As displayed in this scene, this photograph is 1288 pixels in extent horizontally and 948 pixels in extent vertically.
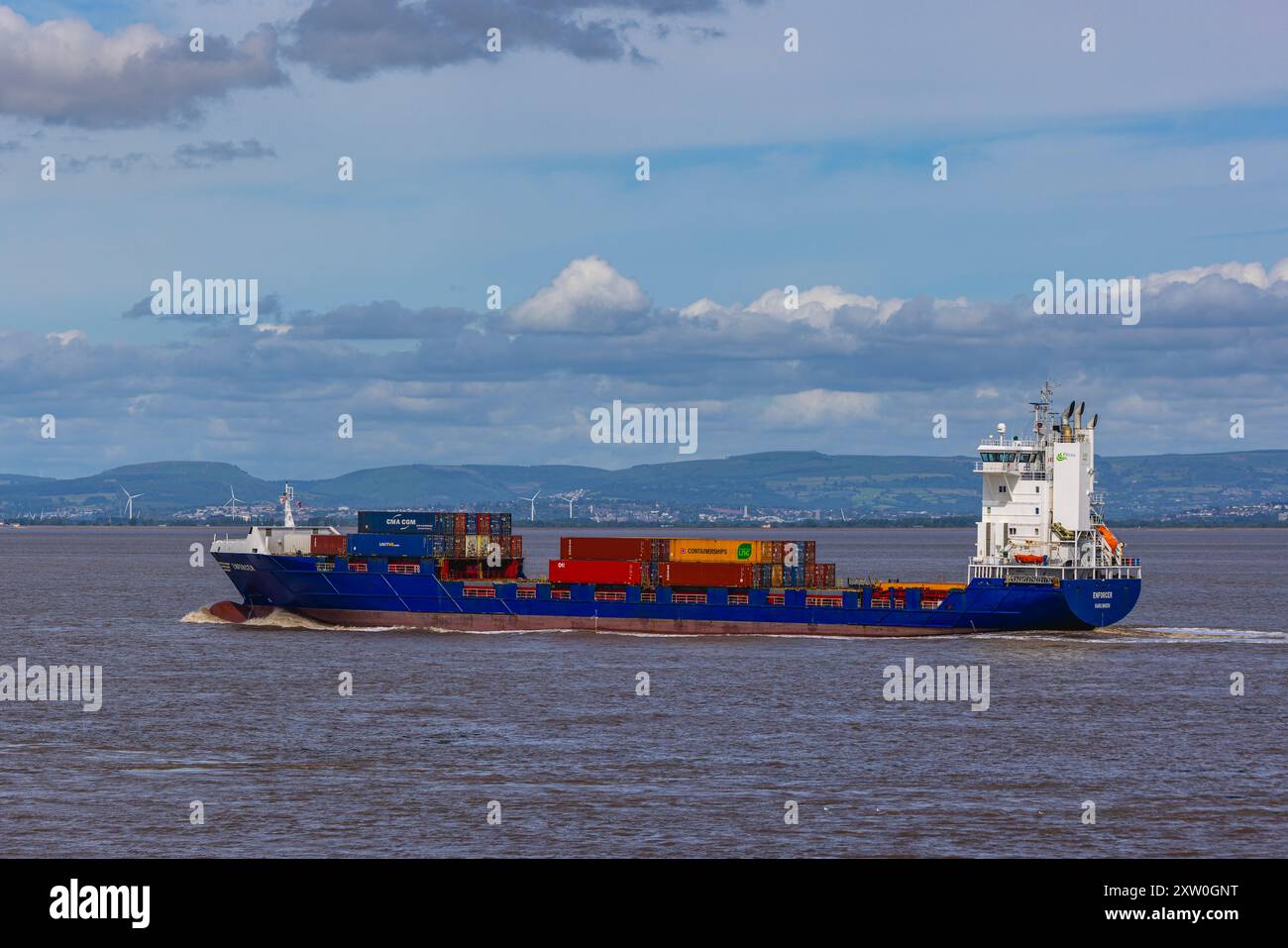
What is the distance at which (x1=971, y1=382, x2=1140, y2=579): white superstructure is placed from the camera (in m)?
78.2

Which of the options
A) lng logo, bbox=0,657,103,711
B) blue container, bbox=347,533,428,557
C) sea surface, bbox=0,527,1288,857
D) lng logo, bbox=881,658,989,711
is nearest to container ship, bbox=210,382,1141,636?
blue container, bbox=347,533,428,557

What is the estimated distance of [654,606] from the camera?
8306cm

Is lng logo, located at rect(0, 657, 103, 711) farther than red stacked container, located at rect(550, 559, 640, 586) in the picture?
No

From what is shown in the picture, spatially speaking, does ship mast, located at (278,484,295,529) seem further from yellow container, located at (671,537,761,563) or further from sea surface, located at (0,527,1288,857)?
yellow container, located at (671,537,761,563)

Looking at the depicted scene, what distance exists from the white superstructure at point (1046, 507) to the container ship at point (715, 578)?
73 millimetres

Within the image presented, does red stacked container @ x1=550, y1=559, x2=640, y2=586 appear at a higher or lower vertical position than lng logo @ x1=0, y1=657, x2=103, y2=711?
higher

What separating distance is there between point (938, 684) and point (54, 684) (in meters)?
35.8

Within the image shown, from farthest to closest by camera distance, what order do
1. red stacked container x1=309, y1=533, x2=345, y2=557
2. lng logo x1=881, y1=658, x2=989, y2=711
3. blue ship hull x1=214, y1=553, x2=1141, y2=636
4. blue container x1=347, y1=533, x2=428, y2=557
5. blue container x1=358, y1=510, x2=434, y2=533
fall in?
red stacked container x1=309, y1=533, x2=345, y2=557, blue container x1=358, y1=510, x2=434, y2=533, blue container x1=347, y1=533, x2=428, y2=557, blue ship hull x1=214, y1=553, x2=1141, y2=636, lng logo x1=881, y1=658, x2=989, y2=711

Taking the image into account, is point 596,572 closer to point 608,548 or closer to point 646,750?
point 608,548

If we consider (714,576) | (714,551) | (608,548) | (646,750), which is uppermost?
(608,548)
